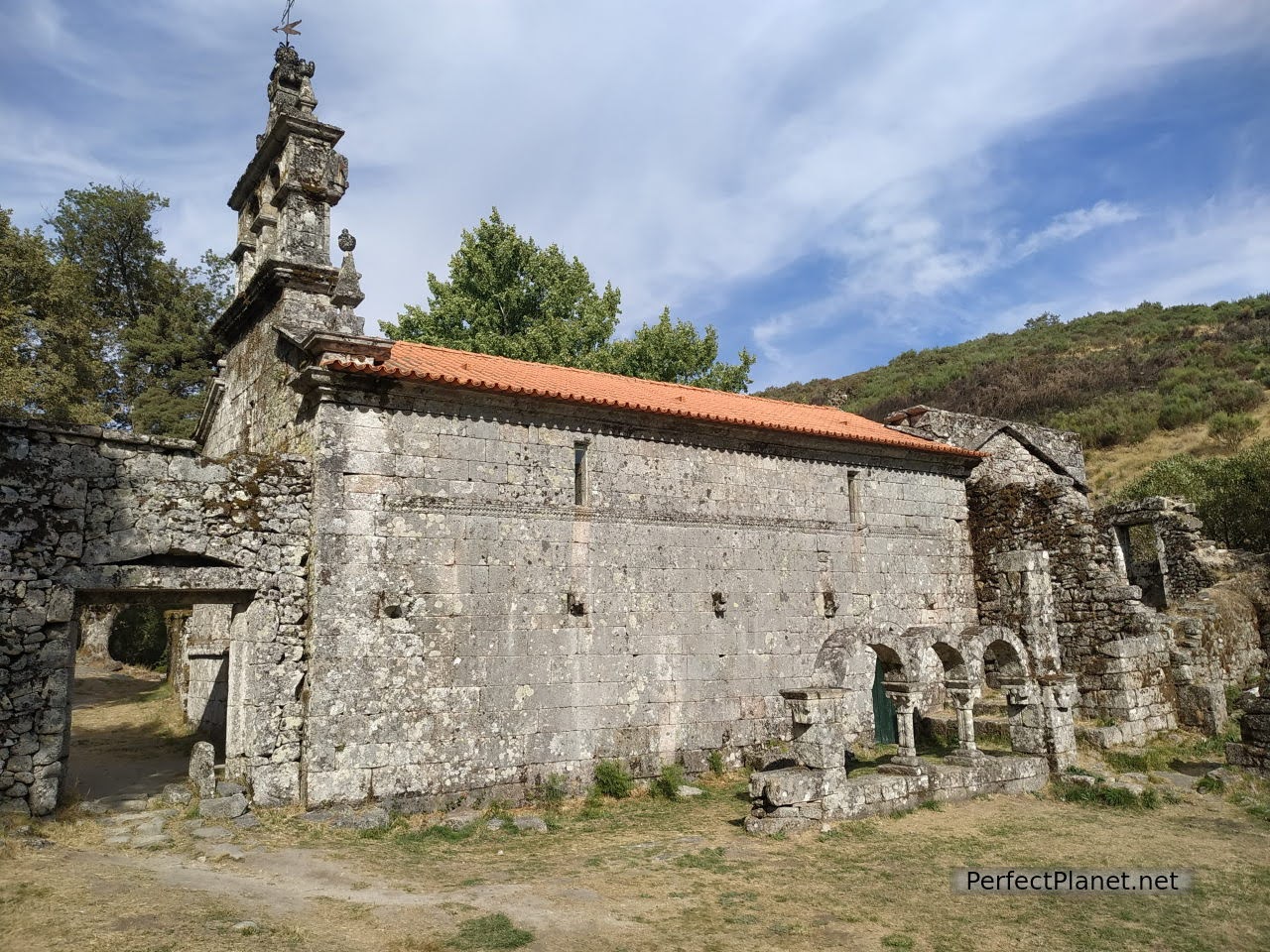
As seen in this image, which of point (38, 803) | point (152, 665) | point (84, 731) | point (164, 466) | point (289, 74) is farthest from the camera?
point (152, 665)

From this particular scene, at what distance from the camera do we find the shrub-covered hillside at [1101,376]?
1487 inches

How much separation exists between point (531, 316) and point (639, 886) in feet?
75.1

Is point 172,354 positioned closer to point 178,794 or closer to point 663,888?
point 178,794

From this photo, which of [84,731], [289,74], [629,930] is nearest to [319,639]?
[629,930]

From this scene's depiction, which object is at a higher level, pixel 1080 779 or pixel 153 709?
pixel 153 709

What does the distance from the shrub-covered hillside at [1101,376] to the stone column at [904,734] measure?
30581 millimetres

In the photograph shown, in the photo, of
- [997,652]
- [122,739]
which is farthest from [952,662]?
[122,739]

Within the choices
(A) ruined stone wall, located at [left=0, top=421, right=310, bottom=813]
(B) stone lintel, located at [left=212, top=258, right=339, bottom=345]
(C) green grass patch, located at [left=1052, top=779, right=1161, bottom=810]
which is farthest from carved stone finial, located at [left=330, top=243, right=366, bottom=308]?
(C) green grass patch, located at [left=1052, top=779, right=1161, bottom=810]

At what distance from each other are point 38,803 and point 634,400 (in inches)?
372

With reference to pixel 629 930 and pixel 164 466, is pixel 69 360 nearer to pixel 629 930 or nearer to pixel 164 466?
pixel 164 466

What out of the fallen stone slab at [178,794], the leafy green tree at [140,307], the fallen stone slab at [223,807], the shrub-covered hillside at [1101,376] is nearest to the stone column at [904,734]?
the fallen stone slab at [223,807]

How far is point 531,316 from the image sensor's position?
2848 centimetres

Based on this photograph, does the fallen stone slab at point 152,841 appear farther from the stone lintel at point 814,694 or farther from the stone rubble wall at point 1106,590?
the stone rubble wall at point 1106,590

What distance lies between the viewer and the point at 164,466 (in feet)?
32.7
